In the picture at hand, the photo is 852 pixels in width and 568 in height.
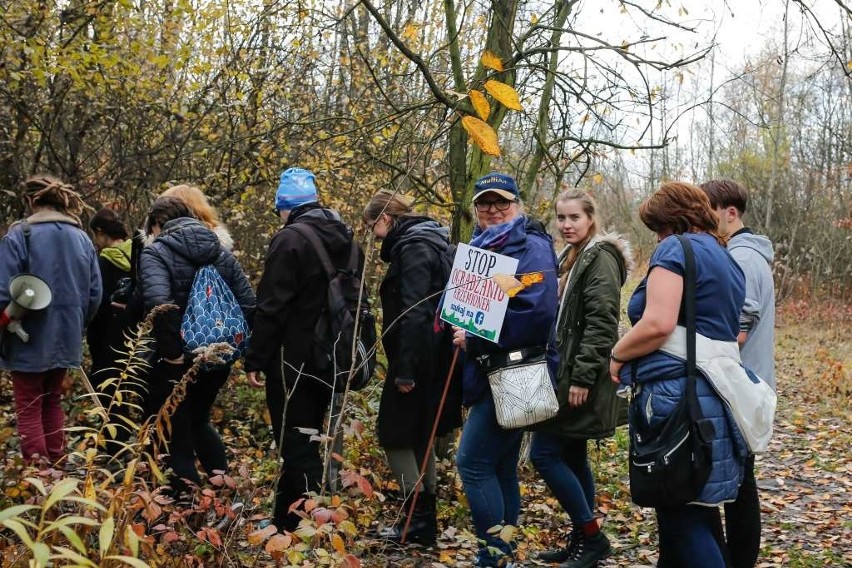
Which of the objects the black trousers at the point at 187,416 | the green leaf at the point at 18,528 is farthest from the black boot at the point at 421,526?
the green leaf at the point at 18,528

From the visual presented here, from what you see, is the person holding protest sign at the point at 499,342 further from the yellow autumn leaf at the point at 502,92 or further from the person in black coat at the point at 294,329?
the yellow autumn leaf at the point at 502,92

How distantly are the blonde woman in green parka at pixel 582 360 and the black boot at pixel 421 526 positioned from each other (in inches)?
24.9

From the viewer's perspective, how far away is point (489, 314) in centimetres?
379

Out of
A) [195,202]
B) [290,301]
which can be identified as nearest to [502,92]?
[290,301]

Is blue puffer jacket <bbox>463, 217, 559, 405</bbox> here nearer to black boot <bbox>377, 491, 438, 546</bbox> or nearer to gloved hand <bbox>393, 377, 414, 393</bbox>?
gloved hand <bbox>393, 377, 414, 393</bbox>

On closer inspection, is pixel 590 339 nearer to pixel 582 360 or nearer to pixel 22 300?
pixel 582 360

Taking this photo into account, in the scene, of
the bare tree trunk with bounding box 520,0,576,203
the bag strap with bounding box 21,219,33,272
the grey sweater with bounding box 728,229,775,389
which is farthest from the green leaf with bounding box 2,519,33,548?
the bare tree trunk with bounding box 520,0,576,203

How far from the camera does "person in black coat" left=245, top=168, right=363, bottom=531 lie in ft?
13.3

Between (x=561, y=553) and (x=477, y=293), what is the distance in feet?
5.28

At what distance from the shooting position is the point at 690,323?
2961mm

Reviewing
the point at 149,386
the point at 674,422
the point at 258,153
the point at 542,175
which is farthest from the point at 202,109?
the point at 674,422

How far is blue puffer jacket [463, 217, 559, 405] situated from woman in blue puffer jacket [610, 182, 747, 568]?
2.21ft

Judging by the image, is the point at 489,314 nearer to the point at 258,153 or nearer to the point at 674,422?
the point at 674,422

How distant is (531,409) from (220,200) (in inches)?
198
